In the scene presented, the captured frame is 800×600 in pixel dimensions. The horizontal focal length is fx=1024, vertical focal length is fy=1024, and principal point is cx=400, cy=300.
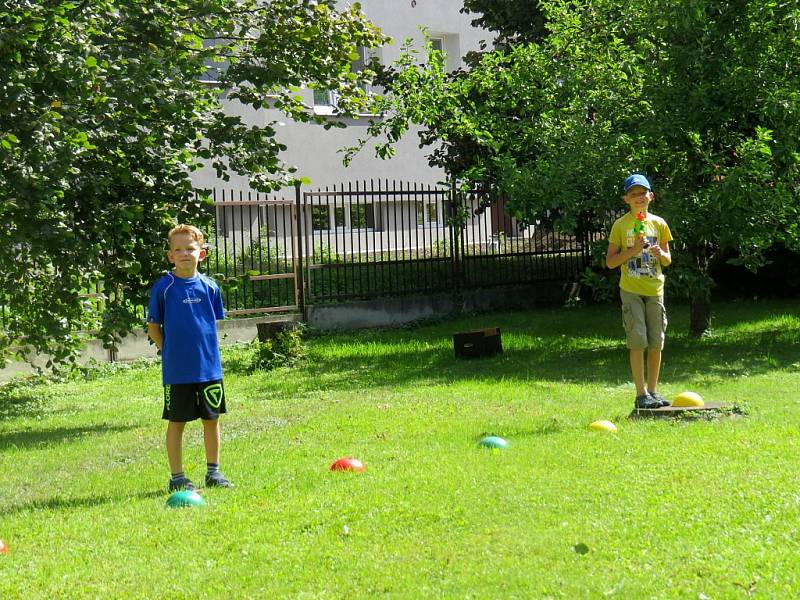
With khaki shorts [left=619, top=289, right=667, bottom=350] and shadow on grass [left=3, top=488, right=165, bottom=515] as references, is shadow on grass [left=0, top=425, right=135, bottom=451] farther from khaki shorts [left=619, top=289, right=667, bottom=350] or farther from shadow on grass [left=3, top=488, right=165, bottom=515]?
khaki shorts [left=619, top=289, right=667, bottom=350]

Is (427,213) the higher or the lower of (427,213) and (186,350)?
the higher

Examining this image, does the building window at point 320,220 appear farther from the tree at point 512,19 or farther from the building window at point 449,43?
the building window at point 449,43

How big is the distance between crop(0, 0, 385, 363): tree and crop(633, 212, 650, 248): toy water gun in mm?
3796

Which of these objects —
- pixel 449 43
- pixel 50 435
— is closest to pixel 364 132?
pixel 449 43

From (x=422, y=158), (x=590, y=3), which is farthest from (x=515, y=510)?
(x=422, y=158)

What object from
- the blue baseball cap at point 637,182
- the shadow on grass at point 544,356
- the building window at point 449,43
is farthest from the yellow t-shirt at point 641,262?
the building window at point 449,43

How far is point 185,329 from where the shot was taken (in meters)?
6.48

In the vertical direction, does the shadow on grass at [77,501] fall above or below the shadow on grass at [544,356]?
below

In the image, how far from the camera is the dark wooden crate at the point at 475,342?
13.5 m

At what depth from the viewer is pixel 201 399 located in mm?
6512

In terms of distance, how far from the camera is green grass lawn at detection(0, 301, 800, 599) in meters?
4.51

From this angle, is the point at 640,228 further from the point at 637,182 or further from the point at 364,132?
the point at 364,132

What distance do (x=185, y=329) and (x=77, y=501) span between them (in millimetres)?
1287

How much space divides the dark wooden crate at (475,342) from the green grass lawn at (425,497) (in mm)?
2015
